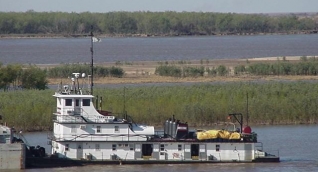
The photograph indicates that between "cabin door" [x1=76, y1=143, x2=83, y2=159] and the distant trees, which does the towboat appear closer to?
"cabin door" [x1=76, y1=143, x2=83, y2=159]

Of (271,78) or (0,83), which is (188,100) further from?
(271,78)

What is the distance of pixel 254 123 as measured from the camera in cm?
6050

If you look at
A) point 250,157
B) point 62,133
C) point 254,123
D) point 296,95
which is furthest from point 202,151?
point 296,95

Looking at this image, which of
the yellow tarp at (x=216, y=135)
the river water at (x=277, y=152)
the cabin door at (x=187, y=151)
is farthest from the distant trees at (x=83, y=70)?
the yellow tarp at (x=216, y=135)

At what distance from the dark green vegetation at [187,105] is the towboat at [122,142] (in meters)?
9.00

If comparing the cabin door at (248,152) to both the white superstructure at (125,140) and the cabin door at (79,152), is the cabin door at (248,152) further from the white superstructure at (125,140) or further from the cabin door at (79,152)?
the cabin door at (79,152)

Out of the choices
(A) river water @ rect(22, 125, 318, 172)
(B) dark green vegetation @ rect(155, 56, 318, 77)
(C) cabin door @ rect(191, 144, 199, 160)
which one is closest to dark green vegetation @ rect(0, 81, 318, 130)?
(A) river water @ rect(22, 125, 318, 172)

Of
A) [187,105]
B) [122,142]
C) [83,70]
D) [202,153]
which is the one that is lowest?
[202,153]

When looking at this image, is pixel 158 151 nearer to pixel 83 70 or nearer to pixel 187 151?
pixel 187 151

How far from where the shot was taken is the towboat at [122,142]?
1937 inches

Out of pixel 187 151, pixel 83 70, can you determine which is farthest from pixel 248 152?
pixel 83 70

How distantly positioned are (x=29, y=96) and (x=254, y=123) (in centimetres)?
1439

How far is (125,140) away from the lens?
49.5 meters

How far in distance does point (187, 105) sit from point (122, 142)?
12170 millimetres
